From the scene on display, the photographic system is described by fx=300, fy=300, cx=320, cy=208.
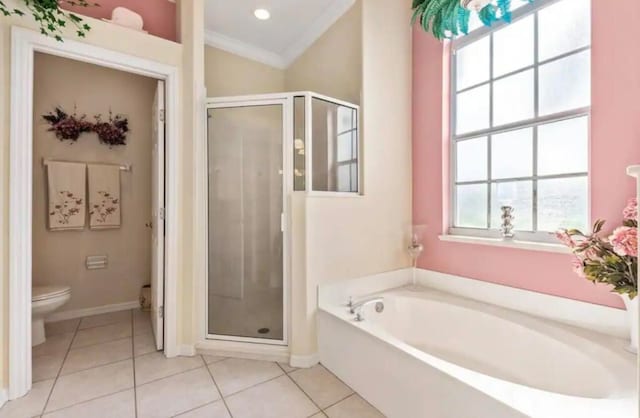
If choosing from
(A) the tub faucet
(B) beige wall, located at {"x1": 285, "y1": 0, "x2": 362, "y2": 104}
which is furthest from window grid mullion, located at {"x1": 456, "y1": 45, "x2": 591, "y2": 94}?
(A) the tub faucet

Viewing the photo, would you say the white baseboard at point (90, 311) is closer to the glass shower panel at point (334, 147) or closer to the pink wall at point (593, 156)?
the glass shower panel at point (334, 147)

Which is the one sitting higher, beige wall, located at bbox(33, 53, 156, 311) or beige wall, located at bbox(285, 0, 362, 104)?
beige wall, located at bbox(285, 0, 362, 104)

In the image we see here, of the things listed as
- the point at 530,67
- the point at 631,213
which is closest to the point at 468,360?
the point at 631,213

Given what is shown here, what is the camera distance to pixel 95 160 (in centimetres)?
303

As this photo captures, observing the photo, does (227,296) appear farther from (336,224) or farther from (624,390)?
(624,390)

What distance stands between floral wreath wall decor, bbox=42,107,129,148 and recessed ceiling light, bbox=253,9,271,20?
1735 millimetres

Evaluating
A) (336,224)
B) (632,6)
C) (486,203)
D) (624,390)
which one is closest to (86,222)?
(336,224)

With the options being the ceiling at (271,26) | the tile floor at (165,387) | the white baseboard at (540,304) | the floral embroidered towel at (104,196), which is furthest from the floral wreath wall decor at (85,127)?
the white baseboard at (540,304)

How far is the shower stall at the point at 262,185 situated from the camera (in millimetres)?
2189

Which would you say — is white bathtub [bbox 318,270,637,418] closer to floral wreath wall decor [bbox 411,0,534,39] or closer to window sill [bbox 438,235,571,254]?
window sill [bbox 438,235,571,254]

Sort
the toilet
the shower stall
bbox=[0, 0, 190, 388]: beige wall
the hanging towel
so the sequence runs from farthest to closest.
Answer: the hanging towel, the toilet, the shower stall, bbox=[0, 0, 190, 388]: beige wall

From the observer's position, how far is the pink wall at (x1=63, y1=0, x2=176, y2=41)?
2166 mm

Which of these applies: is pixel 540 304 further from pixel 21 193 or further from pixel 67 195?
pixel 67 195

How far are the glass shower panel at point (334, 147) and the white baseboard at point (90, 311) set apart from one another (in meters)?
2.53
